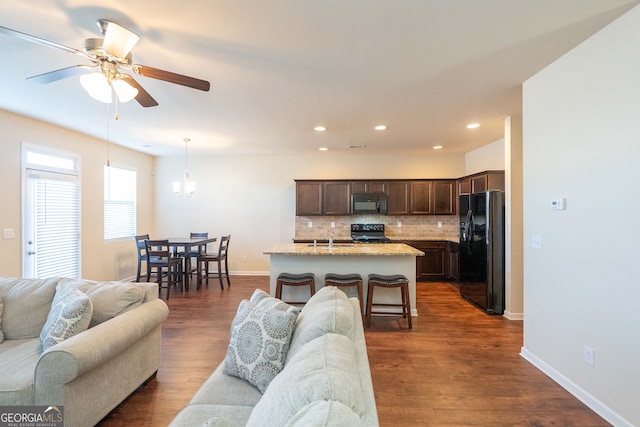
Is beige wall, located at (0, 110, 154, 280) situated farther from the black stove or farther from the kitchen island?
the black stove

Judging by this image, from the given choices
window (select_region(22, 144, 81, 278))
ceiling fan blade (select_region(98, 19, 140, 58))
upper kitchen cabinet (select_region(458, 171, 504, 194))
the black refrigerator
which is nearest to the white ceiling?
ceiling fan blade (select_region(98, 19, 140, 58))

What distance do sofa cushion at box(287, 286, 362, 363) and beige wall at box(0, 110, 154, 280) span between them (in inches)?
161

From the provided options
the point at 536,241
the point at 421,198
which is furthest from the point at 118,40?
the point at 421,198

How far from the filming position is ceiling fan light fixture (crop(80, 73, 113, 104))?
6.13 ft

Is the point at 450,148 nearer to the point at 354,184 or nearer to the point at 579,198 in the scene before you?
the point at 354,184

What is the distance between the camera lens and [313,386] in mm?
881

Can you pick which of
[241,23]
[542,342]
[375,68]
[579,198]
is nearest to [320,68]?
[375,68]

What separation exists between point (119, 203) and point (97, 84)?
4.42 meters

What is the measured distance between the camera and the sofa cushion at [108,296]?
2.16 m

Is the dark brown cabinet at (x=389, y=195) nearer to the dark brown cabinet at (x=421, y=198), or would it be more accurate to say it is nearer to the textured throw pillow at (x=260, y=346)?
the dark brown cabinet at (x=421, y=198)

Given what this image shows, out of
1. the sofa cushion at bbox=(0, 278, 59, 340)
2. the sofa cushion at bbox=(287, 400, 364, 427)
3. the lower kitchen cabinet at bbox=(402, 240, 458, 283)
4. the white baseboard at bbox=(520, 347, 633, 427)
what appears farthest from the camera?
the lower kitchen cabinet at bbox=(402, 240, 458, 283)

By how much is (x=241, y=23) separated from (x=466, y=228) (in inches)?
161

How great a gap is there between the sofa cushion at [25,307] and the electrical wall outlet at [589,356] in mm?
3949

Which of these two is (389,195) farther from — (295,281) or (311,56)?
(311,56)
